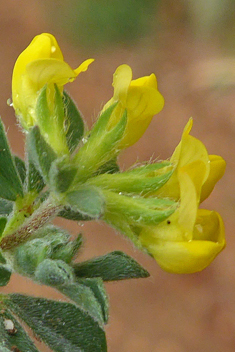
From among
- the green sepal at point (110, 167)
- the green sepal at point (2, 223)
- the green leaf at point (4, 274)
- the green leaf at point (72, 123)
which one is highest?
the green leaf at point (72, 123)

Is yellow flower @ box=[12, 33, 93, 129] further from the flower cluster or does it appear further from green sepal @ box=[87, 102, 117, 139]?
green sepal @ box=[87, 102, 117, 139]

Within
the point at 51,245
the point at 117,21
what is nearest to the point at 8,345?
the point at 51,245

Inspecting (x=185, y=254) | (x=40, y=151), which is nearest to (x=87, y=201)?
(x=40, y=151)

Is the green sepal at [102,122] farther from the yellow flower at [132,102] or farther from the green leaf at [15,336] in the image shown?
the green leaf at [15,336]

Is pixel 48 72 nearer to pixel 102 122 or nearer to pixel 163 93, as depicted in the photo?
pixel 102 122

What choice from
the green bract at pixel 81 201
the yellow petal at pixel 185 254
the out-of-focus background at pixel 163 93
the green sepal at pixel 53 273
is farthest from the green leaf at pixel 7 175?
the out-of-focus background at pixel 163 93

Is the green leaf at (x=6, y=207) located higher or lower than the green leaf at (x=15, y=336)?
higher

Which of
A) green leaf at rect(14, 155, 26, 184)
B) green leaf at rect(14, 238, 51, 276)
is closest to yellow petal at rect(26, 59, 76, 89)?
green leaf at rect(14, 155, 26, 184)

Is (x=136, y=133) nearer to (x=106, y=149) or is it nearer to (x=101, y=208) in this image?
(x=106, y=149)
